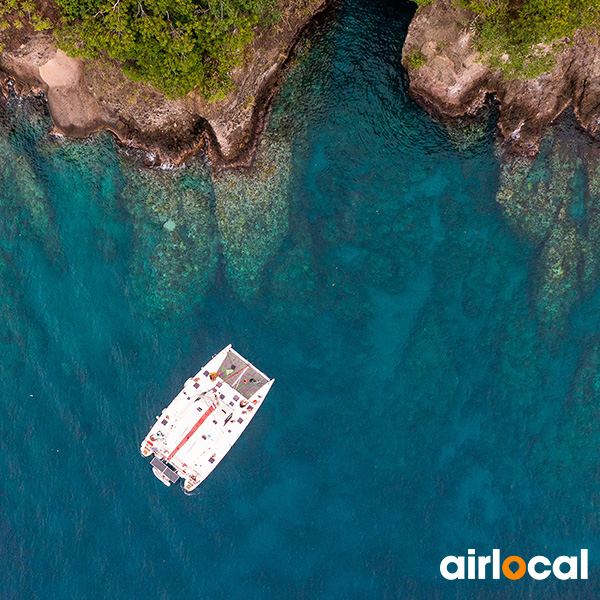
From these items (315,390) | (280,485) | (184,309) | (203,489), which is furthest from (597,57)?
(203,489)

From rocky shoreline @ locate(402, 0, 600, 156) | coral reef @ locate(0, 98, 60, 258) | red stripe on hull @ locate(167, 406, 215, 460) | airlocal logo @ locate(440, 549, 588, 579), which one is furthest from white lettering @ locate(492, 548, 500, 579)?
coral reef @ locate(0, 98, 60, 258)

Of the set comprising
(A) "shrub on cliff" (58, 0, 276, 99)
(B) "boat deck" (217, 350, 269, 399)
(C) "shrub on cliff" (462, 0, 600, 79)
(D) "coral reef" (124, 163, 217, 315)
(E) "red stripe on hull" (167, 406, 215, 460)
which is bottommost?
(E) "red stripe on hull" (167, 406, 215, 460)

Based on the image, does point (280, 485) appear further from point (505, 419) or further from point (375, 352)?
point (505, 419)

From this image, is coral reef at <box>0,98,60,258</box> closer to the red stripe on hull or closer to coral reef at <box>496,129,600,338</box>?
the red stripe on hull

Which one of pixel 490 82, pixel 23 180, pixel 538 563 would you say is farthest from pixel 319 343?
pixel 23 180

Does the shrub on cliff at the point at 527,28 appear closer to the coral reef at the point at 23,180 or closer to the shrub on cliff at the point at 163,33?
the shrub on cliff at the point at 163,33

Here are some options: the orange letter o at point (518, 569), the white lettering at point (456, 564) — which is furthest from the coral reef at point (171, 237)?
the orange letter o at point (518, 569)

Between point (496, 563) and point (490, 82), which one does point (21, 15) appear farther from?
point (496, 563)
